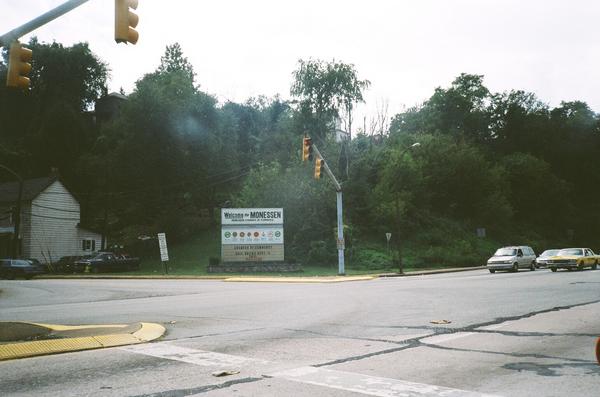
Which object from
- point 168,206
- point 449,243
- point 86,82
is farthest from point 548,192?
point 86,82

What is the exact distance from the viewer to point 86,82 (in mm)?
70188

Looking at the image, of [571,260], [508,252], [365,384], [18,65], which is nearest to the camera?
[365,384]

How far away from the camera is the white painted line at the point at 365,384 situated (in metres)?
5.09

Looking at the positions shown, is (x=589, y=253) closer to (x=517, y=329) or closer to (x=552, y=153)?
(x=517, y=329)

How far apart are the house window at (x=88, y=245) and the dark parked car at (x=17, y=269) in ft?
53.1

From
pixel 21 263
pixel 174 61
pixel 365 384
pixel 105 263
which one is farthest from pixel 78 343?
pixel 174 61

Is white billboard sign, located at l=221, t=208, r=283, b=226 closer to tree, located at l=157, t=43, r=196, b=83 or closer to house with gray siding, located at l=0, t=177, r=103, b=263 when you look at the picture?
house with gray siding, located at l=0, t=177, r=103, b=263

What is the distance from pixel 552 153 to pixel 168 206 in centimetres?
6317

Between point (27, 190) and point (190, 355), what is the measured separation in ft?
171

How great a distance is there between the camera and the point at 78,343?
26.7ft

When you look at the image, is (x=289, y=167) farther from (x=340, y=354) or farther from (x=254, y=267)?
(x=340, y=354)

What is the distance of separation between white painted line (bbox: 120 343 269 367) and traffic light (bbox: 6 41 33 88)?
6.17 metres

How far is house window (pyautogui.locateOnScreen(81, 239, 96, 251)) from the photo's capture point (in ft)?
178

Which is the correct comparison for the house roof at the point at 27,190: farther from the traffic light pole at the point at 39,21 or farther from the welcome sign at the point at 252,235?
the traffic light pole at the point at 39,21
